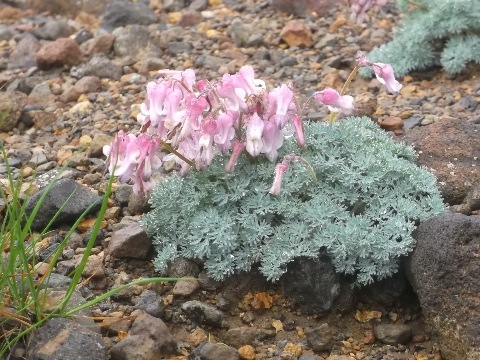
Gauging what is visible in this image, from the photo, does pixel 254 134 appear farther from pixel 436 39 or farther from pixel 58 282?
pixel 436 39

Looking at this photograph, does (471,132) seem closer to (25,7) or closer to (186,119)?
(186,119)

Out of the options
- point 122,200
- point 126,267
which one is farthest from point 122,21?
point 126,267

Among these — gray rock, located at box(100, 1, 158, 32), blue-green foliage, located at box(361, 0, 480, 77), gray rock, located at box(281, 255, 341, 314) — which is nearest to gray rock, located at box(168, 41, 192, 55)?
gray rock, located at box(100, 1, 158, 32)

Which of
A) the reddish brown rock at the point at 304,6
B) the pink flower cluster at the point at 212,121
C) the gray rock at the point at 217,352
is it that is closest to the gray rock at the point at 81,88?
the reddish brown rock at the point at 304,6

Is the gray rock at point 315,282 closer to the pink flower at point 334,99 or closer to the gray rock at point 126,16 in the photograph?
the pink flower at point 334,99

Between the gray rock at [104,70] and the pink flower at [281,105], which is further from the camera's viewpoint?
the gray rock at [104,70]
